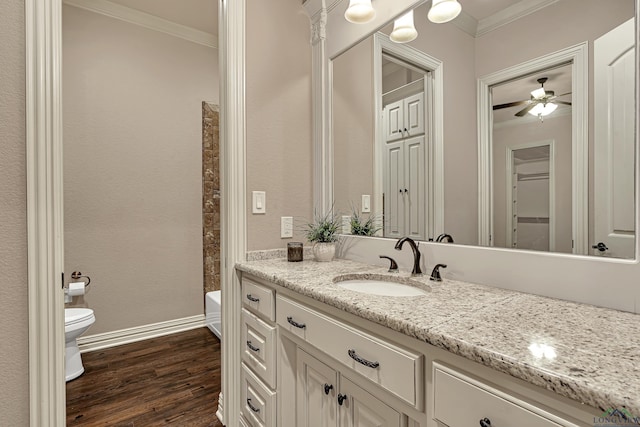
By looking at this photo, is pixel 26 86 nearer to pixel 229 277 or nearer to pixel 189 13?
pixel 229 277

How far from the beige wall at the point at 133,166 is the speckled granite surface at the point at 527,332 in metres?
2.22

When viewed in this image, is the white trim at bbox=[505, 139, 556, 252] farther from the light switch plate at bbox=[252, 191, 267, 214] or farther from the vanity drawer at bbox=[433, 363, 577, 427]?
the light switch plate at bbox=[252, 191, 267, 214]

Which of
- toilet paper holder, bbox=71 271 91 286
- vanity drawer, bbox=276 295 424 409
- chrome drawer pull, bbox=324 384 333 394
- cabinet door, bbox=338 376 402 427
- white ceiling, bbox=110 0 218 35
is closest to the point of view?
vanity drawer, bbox=276 295 424 409

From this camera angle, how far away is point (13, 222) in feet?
3.92

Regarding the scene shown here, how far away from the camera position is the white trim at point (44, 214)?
1212 millimetres

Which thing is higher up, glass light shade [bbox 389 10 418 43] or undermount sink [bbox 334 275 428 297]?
glass light shade [bbox 389 10 418 43]

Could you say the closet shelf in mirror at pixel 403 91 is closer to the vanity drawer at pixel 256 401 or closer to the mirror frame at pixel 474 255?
the mirror frame at pixel 474 255

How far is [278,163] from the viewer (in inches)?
73.9

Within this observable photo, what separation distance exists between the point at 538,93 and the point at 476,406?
982 millimetres

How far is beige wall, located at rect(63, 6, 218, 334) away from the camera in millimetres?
2525

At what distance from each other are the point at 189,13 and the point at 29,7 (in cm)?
185

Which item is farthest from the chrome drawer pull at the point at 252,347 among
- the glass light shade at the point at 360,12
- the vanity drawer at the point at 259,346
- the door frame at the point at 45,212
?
the glass light shade at the point at 360,12

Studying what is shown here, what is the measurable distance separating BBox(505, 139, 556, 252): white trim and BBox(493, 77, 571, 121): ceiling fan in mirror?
0.10 m

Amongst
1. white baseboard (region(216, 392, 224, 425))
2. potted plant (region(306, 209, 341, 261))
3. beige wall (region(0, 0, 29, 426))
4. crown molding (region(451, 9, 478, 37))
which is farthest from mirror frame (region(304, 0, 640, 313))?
beige wall (region(0, 0, 29, 426))
